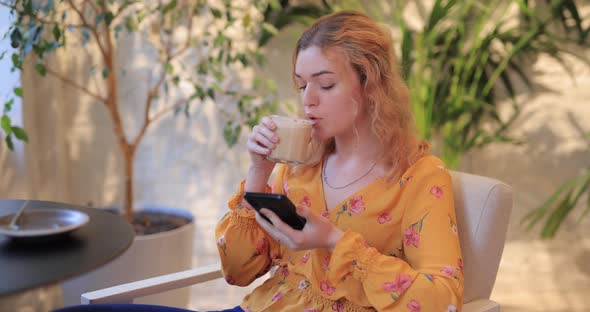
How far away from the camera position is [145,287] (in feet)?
4.42

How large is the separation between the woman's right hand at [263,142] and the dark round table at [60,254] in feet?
1.03

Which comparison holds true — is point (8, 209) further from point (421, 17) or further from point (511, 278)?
point (511, 278)

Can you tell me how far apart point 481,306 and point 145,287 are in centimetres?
74

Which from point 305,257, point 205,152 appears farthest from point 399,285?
point 205,152

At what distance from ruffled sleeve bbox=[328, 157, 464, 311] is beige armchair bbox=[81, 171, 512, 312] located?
0.08 metres

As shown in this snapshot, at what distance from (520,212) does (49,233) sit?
2442 millimetres

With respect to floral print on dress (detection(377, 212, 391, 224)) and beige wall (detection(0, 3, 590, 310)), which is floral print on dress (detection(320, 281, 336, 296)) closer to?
floral print on dress (detection(377, 212, 391, 224))

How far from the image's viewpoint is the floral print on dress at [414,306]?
43.3 inches

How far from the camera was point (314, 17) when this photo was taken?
102 inches

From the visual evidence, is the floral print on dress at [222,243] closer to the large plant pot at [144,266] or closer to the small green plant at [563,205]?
the large plant pot at [144,266]

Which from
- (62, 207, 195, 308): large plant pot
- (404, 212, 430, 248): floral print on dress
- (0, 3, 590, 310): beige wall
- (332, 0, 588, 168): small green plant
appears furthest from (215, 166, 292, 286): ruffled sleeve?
(0, 3, 590, 310): beige wall

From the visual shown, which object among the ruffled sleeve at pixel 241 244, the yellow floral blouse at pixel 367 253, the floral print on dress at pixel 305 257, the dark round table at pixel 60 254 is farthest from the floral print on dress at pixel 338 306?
the dark round table at pixel 60 254

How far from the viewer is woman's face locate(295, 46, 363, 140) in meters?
1.25

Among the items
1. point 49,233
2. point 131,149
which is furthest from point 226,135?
point 49,233
